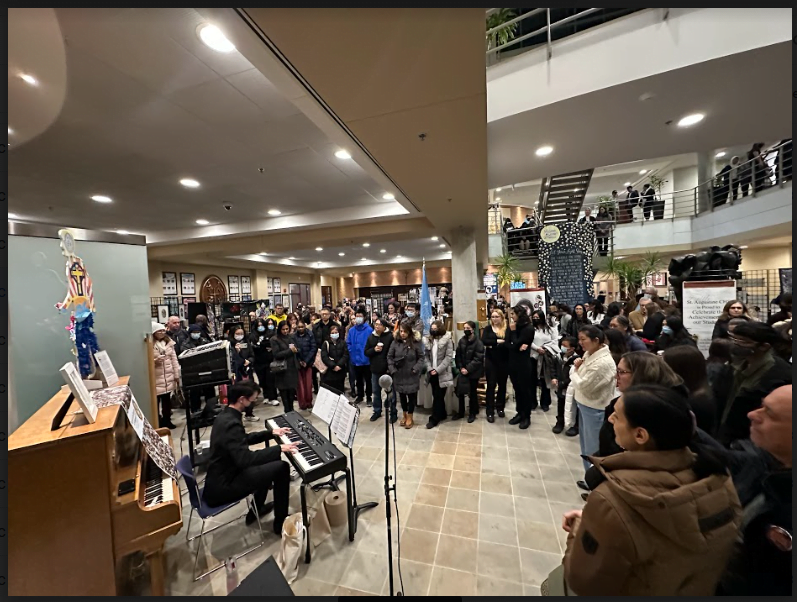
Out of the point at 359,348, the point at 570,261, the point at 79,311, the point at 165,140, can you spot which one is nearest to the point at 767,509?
the point at 79,311

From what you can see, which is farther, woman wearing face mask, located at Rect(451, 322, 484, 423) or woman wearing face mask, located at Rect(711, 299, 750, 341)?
woman wearing face mask, located at Rect(451, 322, 484, 423)

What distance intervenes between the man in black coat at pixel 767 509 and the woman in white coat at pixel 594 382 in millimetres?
1185

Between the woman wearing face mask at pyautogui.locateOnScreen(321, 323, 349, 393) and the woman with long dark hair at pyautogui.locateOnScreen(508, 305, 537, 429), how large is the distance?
250cm

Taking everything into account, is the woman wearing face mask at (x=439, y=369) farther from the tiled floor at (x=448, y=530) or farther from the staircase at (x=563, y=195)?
the staircase at (x=563, y=195)

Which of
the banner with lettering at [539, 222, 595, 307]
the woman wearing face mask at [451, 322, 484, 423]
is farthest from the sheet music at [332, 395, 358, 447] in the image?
the banner with lettering at [539, 222, 595, 307]

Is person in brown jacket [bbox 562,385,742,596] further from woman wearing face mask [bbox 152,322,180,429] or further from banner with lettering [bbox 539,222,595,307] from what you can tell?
banner with lettering [bbox 539,222,595,307]

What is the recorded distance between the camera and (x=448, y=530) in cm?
233

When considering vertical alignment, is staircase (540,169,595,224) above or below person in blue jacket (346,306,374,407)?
above

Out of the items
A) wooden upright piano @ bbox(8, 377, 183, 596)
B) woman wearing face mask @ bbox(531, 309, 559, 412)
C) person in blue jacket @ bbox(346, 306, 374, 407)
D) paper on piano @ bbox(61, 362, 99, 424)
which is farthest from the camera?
person in blue jacket @ bbox(346, 306, 374, 407)

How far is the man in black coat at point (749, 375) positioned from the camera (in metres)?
1.79

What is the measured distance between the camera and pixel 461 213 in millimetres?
4926

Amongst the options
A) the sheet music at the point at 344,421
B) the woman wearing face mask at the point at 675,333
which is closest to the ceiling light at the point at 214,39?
the sheet music at the point at 344,421

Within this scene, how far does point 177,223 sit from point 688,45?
802 cm

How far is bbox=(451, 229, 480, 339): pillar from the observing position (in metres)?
6.07
